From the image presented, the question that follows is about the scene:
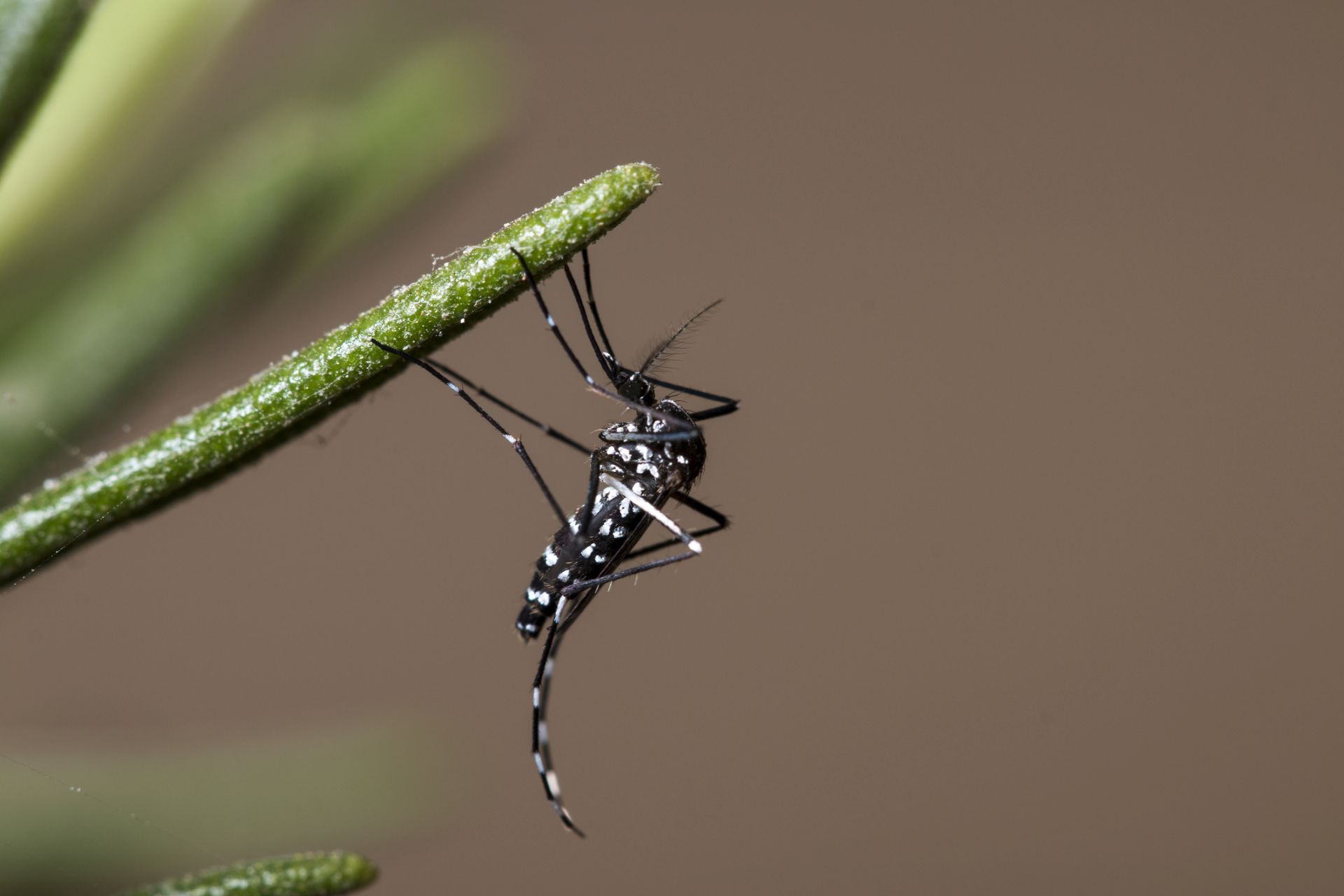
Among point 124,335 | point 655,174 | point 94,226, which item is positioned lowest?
point 655,174

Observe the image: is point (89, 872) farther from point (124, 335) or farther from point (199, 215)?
point (199, 215)

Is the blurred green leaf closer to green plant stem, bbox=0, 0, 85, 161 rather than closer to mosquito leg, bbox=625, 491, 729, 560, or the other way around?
mosquito leg, bbox=625, 491, 729, 560

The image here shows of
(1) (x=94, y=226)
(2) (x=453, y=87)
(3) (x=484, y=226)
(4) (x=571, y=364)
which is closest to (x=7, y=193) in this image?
(1) (x=94, y=226)

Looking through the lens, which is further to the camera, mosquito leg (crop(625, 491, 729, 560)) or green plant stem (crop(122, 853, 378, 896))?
mosquito leg (crop(625, 491, 729, 560))

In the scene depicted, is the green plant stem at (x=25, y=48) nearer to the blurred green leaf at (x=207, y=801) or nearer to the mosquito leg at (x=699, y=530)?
the blurred green leaf at (x=207, y=801)

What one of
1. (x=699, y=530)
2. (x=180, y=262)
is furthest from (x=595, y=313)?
(x=180, y=262)

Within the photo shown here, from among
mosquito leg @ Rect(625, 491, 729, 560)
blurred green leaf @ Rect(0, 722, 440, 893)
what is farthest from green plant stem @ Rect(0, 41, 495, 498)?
mosquito leg @ Rect(625, 491, 729, 560)
